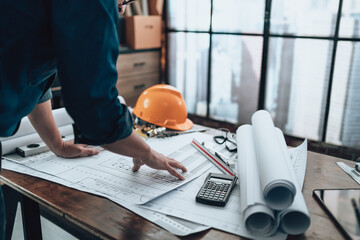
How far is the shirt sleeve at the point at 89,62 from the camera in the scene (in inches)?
22.4

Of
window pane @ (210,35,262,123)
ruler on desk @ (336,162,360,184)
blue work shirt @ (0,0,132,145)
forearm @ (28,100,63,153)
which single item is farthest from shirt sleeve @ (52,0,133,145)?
window pane @ (210,35,262,123)

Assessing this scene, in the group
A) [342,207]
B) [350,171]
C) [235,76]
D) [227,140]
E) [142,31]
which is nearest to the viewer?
[342,207]

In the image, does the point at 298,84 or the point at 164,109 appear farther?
the point at 298,84

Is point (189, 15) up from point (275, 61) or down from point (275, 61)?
up

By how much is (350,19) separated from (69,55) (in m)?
2.64

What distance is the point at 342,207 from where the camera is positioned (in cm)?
84

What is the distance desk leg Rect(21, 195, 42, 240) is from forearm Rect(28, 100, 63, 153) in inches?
8.3

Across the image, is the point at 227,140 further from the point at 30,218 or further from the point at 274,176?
the point at 30,218

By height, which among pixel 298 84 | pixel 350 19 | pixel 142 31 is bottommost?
pixel 298 84

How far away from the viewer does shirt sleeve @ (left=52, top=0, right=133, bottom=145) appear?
568mm

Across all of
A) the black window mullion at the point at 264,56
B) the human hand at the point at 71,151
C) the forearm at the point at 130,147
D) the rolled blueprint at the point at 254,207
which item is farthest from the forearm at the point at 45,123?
the black window mullion at the point at 264,56

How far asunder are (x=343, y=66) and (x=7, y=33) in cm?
271

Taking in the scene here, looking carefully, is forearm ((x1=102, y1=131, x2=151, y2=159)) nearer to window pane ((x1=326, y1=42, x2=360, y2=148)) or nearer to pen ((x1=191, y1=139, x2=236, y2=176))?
pen ((x1=191, y1=139, x2=236, y2=176))

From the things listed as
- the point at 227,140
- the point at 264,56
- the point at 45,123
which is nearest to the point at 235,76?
the point at 264,56
